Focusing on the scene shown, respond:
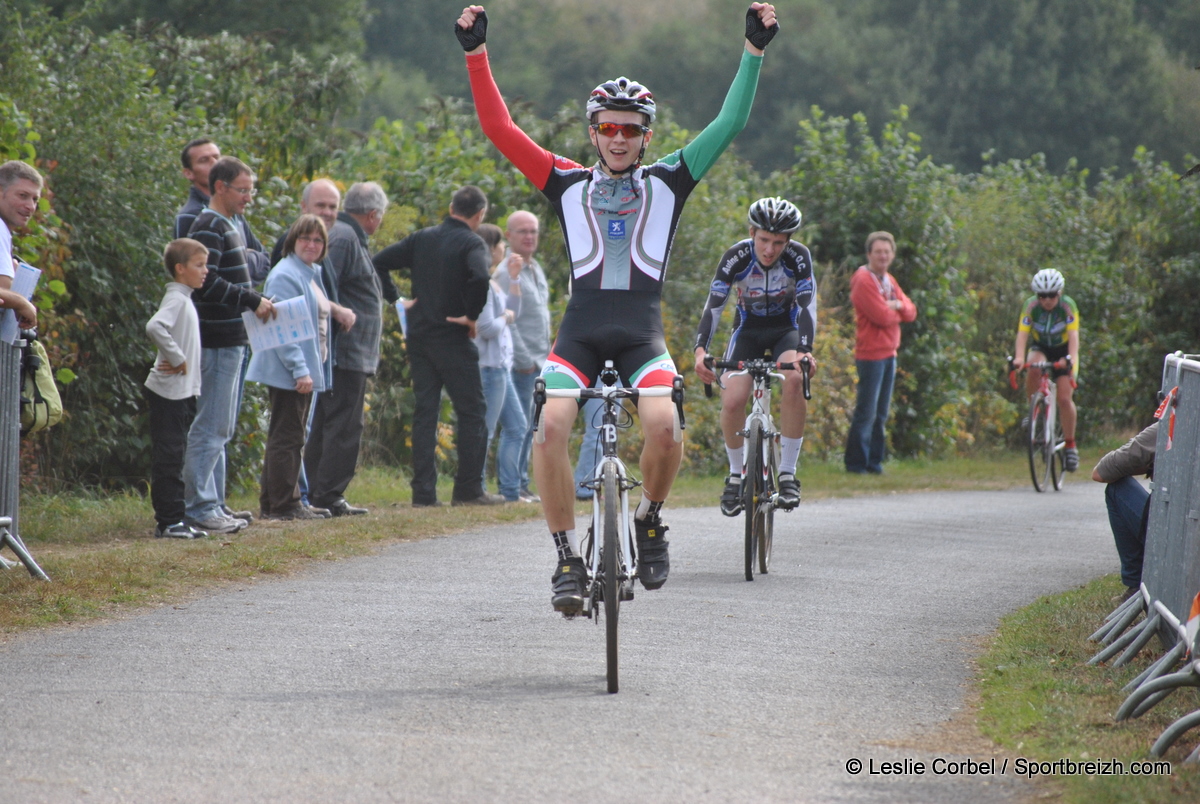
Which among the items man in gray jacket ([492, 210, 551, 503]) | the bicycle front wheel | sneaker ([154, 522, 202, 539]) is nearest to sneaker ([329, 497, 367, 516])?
sneaker ([154, 522, 202, 539])

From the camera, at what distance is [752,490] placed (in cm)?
922

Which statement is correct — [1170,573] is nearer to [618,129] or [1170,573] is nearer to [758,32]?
[758,32]

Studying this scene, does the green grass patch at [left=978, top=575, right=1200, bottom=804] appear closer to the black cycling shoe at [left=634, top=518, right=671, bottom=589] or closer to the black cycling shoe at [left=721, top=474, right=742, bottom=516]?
the black cycling shoe at [left=634, top=518, right=671, bottom=589]

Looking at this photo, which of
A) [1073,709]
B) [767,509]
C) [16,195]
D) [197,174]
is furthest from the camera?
[197,174]

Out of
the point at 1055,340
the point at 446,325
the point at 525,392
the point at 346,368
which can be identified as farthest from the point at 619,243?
the point at 1055,340

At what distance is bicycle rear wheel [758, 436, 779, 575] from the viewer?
9.27 metres

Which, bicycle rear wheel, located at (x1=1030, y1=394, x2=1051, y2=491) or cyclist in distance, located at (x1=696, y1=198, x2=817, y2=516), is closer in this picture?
cyclist in distance, located at (x1=696, y1=198, x2=817, y2=516)

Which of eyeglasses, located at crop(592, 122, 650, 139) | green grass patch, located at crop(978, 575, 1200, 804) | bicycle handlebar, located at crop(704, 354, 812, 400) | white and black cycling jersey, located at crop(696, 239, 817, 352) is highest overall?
eyeglasses, located at crop(592, 122, 650, 139)

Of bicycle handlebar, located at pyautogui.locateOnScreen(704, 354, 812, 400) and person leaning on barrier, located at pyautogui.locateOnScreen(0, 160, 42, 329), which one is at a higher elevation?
person leaning on barrier, located at pyautogui.locateOnScreen(0, 160, 42, 329)

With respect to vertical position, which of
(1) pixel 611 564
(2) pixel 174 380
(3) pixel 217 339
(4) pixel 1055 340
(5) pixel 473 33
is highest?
(5) pixel 473 33

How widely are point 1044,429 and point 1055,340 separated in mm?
994

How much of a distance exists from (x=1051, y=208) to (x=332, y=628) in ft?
69.7

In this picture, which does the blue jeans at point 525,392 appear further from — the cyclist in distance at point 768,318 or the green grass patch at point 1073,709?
the green grass patch at point 1073,709

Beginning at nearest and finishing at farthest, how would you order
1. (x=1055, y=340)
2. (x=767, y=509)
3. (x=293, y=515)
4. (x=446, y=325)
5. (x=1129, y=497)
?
1. (x=1129, y=497)
2. (x=767, y=509)
3. (x=293, y=515)
4. (x=446, y=325)
5. (x=1055, y=340)
